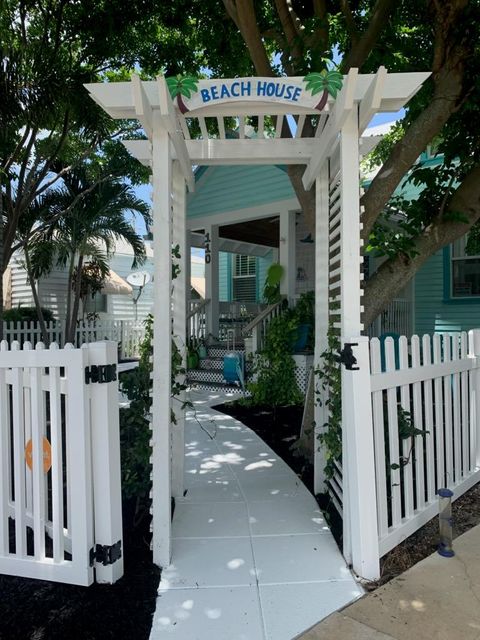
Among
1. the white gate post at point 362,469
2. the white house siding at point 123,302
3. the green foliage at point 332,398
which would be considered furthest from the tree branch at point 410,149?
the white house siding at point 123,302

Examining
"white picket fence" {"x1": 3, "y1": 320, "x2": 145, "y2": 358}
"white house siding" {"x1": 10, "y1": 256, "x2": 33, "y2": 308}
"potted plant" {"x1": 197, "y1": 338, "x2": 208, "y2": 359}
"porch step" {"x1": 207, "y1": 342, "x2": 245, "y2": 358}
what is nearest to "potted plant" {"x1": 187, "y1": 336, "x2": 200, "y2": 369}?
"potted plant" {"x1": 197, "y1": 338, "x2": 208, "y2": 359}

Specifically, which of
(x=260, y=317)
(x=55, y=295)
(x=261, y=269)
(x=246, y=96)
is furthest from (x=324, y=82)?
(x=55, y=295)

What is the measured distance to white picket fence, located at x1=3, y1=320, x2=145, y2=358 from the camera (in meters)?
11.2

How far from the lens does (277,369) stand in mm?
6750

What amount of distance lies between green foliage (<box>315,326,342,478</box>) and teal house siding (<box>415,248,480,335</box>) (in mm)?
6218

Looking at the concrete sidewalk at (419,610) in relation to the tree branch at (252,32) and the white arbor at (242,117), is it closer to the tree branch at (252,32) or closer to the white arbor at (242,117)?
the white arbor at (242,117)

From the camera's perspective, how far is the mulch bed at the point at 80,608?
1950 millimetres

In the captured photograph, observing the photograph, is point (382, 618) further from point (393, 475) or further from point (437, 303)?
point (437, 303)

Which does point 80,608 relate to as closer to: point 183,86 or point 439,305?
point 183,86

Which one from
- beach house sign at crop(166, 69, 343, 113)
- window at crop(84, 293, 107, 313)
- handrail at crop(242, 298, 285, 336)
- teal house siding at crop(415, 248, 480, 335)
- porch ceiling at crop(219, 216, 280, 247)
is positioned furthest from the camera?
window at crop(84, 293, 107, 313)

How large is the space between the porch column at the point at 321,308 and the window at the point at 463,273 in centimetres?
620

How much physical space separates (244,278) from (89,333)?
203 inches

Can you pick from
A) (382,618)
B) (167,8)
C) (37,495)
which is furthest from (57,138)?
(382,618)

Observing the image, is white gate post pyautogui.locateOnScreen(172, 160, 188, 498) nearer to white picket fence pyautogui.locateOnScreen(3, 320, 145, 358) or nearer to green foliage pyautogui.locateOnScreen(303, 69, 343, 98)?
green foliage pyautogui.locateOnScreen(303, 69, 343, 98)
